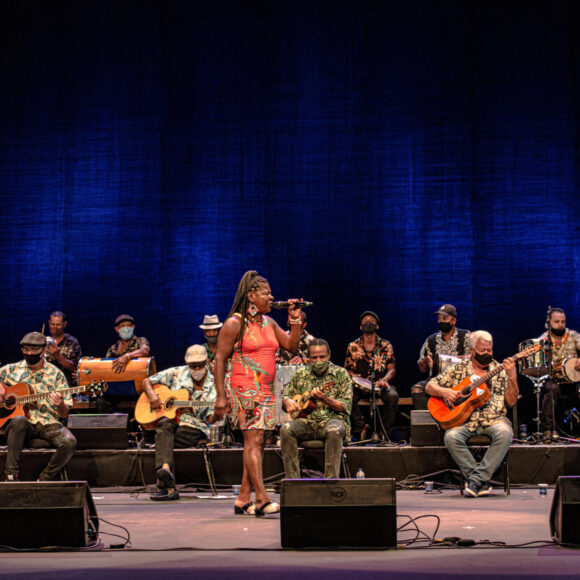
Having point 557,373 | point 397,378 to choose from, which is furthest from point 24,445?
point 557,373

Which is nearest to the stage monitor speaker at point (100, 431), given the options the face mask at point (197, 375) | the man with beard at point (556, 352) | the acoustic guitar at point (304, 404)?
the face mask at point (197, 375)

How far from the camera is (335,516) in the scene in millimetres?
4188

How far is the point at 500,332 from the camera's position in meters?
9.77

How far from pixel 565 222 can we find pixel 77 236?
596 centimetres

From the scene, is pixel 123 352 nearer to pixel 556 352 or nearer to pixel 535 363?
pixel 535 363

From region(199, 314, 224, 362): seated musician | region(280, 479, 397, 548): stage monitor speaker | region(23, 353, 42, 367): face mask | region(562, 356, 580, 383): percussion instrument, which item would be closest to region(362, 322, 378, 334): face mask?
region(199, 314, 224, 362): seated musician

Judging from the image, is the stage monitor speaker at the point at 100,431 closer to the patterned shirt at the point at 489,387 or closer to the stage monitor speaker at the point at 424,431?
the stage monitor speaker at the point at 424,431

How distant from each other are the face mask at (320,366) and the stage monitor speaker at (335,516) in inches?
109

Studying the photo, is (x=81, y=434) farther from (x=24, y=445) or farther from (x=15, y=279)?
(x=15, y=279)

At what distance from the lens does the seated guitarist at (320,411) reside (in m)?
6.64

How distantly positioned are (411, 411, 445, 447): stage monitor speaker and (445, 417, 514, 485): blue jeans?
2.30 feet

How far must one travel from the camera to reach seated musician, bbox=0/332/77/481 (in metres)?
7.18

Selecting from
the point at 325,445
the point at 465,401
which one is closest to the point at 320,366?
the point at 325,445

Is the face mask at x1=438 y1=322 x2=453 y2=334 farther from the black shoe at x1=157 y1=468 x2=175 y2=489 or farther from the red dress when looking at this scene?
the red dress
